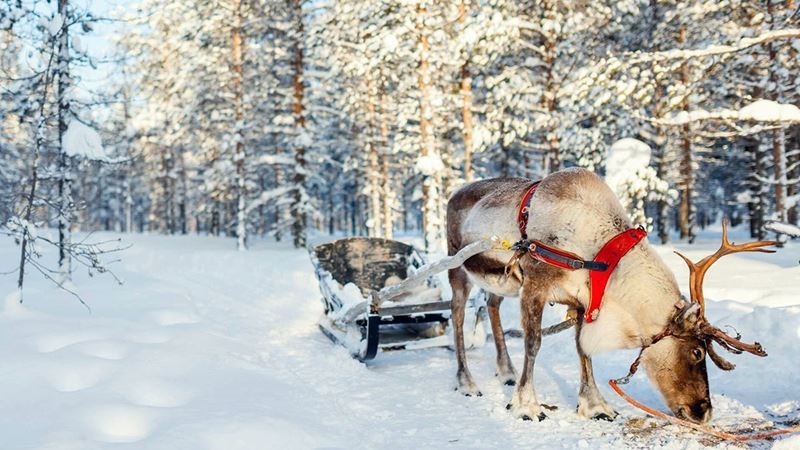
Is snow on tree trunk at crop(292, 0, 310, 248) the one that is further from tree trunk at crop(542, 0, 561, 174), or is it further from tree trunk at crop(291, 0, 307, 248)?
tree trunk at crop(542, 0, 561, 174)

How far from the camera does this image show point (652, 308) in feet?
12.8

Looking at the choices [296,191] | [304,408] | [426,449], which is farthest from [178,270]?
[426,449]

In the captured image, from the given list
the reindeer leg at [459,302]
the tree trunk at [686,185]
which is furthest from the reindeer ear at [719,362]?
the tree trunk at [686,185]

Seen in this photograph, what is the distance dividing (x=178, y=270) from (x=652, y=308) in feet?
52.9

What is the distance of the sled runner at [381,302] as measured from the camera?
654 cm

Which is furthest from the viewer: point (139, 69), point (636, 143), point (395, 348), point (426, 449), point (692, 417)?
point (139, 69)

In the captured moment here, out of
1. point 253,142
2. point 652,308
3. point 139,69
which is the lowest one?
point 652,308

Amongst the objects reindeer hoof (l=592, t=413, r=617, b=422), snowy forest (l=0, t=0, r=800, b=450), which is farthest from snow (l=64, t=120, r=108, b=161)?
reindeer hoof (l=592, t=413, r=617, b=422)

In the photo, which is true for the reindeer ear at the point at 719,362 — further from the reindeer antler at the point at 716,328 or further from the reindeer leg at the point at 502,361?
the reindeer leg at the point at 502,361

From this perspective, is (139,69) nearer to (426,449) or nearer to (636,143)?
(636,143)

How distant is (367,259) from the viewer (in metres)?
9.77

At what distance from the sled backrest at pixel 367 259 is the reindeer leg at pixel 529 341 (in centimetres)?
458

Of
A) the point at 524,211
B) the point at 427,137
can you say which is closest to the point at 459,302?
the point at 524,211

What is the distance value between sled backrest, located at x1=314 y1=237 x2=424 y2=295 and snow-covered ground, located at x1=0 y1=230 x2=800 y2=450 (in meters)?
1.29
